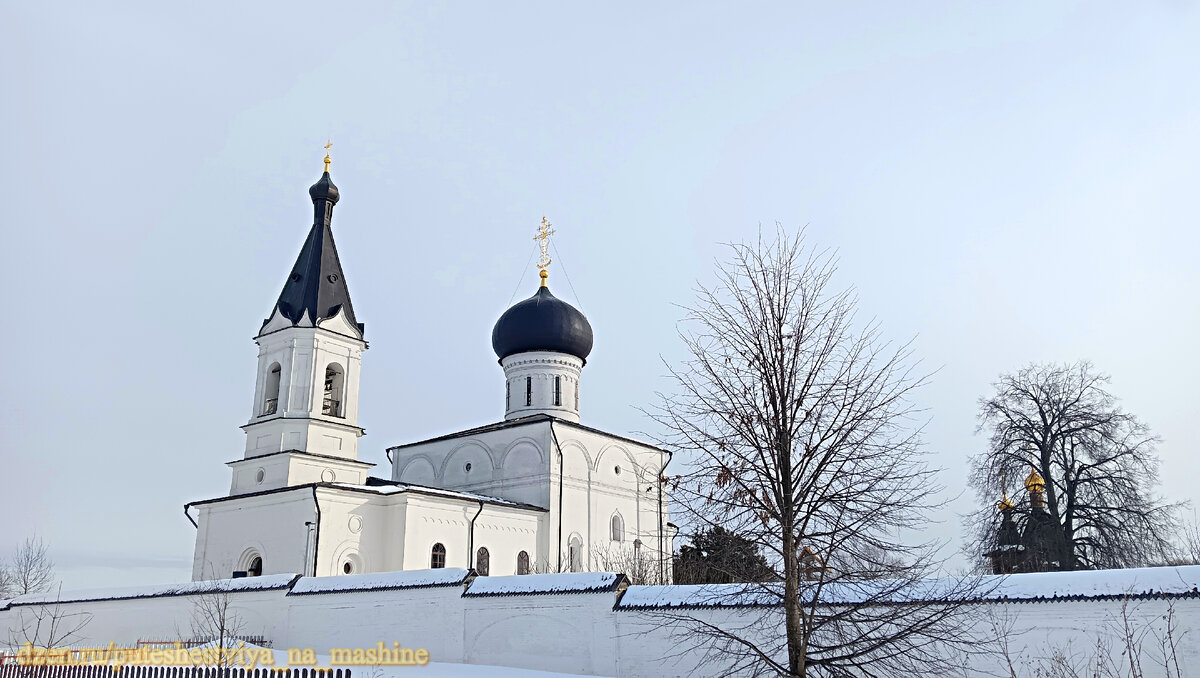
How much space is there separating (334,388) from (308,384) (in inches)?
43.7

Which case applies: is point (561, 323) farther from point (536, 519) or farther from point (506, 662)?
point (506, 662)

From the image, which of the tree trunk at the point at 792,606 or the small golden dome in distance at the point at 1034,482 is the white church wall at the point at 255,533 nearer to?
the tree trunk at the point at 792,606

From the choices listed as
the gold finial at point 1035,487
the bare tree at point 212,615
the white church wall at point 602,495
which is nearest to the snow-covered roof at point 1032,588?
the bare tree at point 212,615

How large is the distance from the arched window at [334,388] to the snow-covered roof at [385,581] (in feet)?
25.8

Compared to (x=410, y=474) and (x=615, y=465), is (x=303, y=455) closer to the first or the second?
(x=410, y=474)

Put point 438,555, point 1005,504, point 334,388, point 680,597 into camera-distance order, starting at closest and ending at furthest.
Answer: point 680,597 → point 1005,504 → point 438,555 → point 334,388

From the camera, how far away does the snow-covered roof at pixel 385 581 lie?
14.4 m

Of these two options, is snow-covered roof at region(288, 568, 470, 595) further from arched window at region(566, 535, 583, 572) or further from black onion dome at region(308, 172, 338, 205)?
black onion dome at region(308, 172, 338, 205)

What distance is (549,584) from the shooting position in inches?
516

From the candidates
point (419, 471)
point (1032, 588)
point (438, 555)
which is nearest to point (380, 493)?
point (438, 555)

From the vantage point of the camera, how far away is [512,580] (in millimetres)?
13664

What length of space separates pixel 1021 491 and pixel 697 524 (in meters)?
16.5

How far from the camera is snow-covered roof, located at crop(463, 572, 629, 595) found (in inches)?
493

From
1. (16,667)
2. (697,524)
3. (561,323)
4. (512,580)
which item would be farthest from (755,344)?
(561,323)
